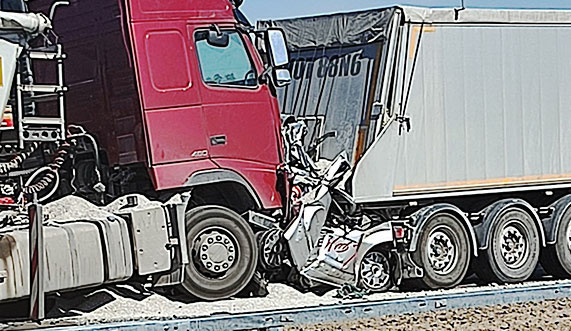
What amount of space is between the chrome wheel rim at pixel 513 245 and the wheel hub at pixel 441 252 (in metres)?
0.83

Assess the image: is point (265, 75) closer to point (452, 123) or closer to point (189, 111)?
Answer: point (189, 111)

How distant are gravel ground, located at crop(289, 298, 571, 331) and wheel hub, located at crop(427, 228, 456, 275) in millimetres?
3224

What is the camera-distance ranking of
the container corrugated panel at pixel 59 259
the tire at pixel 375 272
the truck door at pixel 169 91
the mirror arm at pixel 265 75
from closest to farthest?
the container corrugated panel at pixel 59 259 → the truck door at pixel 169 91 → the mirror arm at pixel 265 75 → the tire at pixel 375 272

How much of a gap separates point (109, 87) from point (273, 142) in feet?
5.92

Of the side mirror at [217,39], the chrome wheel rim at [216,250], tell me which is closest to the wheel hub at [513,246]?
the chrome wheel rim at [216,250]

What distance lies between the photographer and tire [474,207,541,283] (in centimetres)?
1410

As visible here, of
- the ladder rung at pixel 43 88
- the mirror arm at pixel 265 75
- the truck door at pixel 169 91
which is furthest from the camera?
the mirror arm at pixel 265 75

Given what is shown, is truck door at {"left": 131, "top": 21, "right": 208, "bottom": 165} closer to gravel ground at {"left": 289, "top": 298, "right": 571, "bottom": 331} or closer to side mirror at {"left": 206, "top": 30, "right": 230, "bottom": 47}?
side mirror at {"left": 206, "top": 30, "right": 230, "bottom": 47}

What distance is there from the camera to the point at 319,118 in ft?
45.6

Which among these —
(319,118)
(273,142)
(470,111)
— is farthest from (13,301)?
(470,111)

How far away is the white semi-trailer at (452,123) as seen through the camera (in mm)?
13234

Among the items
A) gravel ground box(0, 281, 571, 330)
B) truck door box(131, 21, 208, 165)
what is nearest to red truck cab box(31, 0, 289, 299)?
truck door box(131, 21, 208, 165)

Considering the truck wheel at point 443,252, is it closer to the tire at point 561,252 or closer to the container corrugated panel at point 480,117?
the container corrugated panel at point 480,117

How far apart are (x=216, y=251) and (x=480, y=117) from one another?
398 centimetres
